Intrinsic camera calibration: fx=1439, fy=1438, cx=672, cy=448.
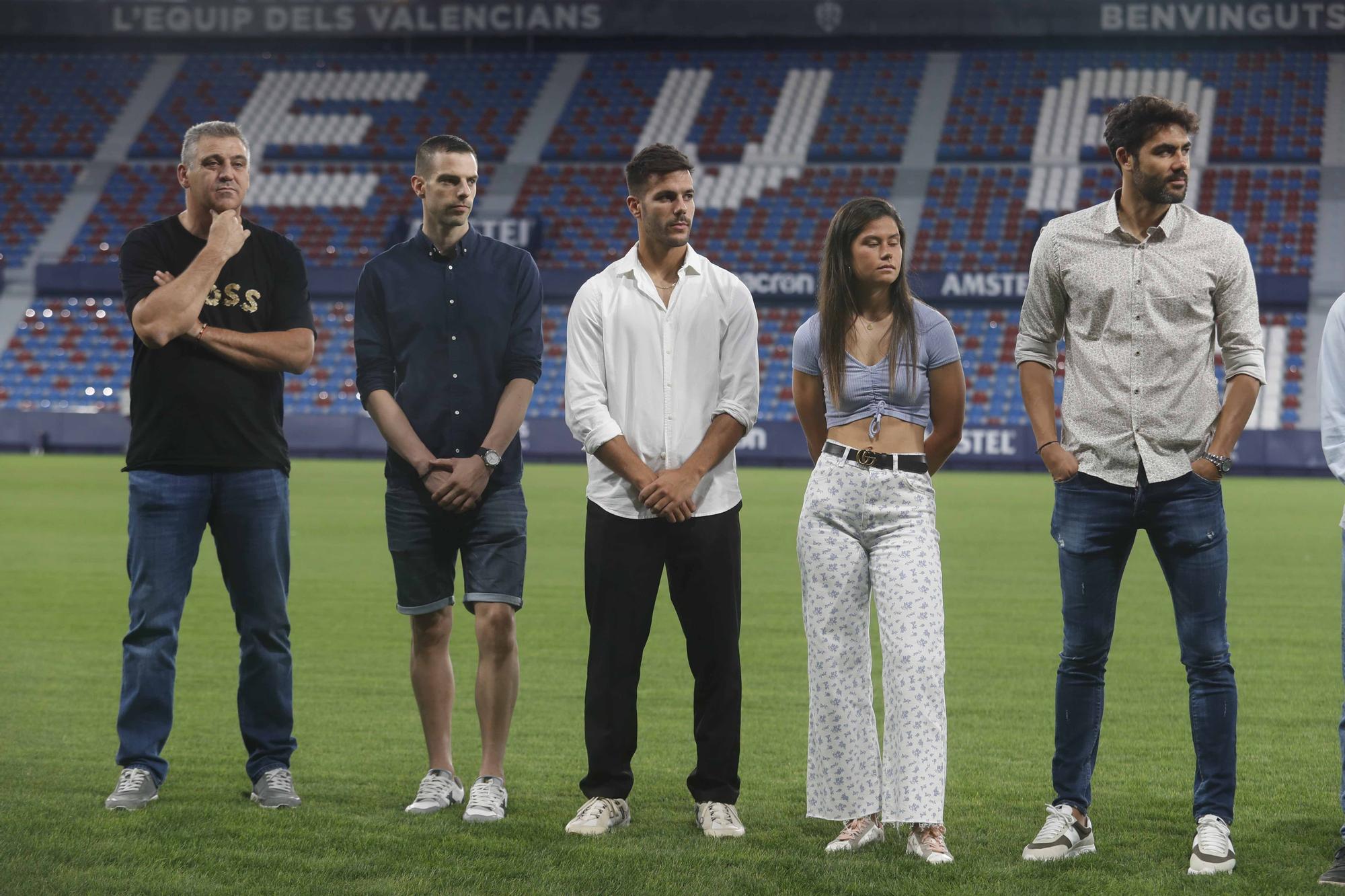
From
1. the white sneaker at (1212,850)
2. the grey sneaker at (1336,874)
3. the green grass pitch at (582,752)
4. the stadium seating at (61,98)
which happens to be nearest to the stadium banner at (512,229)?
the stadium seating at (61,98)

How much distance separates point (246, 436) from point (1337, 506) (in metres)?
21.3

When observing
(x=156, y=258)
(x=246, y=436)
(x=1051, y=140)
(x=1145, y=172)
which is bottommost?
(x=246, y=436)

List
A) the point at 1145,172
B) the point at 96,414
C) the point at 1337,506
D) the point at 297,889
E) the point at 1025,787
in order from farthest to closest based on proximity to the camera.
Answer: the point at 96,414 < the point at 1337,506 < the point at 1025,787 < the point at 1145,172 < the point at 297,889

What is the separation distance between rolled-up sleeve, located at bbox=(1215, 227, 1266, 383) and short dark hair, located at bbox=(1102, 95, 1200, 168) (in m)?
0.40

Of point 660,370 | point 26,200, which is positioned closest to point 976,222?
point 26,200

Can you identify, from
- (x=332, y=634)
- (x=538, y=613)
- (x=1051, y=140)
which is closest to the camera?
(x=332, y=634)

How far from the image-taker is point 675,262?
5102 mm

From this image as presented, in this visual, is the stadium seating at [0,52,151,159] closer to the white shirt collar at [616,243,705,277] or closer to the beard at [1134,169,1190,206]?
the white shirt collar at [616,243,705,277]

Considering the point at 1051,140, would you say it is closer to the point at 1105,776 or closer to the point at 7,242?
the point at 7,242

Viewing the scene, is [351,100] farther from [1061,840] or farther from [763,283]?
[1061,840]

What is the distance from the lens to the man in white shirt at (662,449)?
498 centimetres

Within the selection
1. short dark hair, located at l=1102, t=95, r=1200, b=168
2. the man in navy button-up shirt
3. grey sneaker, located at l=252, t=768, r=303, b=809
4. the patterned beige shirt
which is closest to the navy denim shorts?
the man in navy button-up shirt

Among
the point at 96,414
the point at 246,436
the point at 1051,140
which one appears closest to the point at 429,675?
the point at 246,436

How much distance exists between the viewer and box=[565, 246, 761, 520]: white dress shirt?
5004mm
